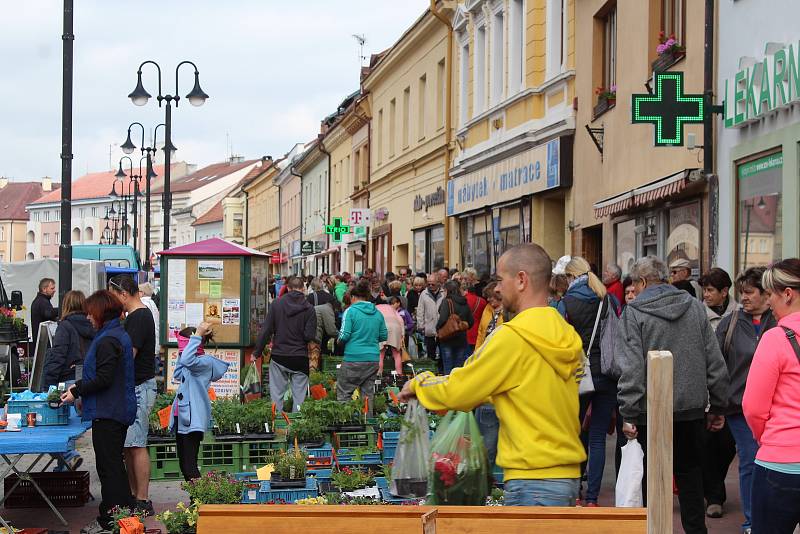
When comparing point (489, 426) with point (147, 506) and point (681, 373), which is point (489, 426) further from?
point (147, 506)

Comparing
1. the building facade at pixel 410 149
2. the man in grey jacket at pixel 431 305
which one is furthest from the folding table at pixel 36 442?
the building facade at pixel 410 149

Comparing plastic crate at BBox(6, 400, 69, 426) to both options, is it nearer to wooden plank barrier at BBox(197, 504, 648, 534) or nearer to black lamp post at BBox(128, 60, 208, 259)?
wooden plank barrier at BBox(197, 504, 648, 534)

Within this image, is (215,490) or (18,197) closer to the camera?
(215,490)

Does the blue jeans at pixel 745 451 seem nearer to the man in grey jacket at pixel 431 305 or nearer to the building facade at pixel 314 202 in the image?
the man in grey jacket at pixel 431 305

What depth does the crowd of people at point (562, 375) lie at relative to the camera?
15.2ft

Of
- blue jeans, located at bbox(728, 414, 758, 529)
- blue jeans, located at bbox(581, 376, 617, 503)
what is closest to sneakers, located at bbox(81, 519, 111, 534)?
blue jeans, located at bbox(581, 376, 617, 503)

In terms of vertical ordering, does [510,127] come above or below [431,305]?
above

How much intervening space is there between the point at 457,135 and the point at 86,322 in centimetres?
1727

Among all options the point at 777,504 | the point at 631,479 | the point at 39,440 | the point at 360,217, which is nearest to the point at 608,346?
the point at 631,479

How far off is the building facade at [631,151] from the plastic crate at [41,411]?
7.38m

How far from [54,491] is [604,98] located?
35.8 feet

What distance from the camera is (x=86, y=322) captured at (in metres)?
10.9

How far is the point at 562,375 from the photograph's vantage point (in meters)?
4.70

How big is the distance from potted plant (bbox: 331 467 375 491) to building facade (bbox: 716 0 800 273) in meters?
5.23
